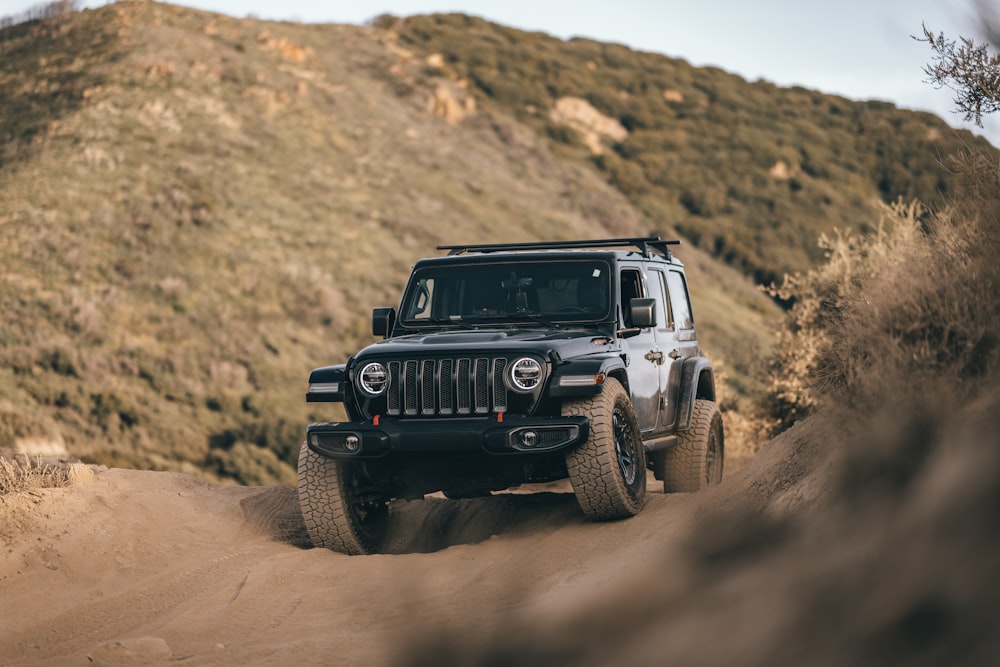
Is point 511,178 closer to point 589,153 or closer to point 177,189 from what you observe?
point 589,153

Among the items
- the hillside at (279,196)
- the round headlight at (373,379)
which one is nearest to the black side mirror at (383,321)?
the round headlight at (373,379)

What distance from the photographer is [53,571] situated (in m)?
8.42

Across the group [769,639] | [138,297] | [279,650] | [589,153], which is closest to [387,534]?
[279,650]

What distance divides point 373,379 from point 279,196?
80.7 ft

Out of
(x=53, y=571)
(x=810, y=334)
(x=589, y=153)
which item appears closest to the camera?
(x=53, y=571)

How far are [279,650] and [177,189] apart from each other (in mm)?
25316

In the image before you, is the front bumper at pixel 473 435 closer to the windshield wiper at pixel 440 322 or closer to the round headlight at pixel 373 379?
the round headlight at pixel 373 379

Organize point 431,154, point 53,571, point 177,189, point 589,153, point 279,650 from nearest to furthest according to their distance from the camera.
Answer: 1. point 279,650
2. point 53,571
3. point 177,189
4. point 431,154
5. point 589,153

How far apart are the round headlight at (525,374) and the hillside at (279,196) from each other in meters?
10.5

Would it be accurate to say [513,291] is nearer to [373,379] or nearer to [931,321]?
[373,379]

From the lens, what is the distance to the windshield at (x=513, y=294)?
29.1 ft

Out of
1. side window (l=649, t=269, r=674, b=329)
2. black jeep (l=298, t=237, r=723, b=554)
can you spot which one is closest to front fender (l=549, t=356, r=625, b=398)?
black jeep (l=298, t=237, r=723, b=554)

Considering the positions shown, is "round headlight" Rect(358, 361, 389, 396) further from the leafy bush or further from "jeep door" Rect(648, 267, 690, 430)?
the leafy bush

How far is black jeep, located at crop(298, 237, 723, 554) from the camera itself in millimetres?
7598
